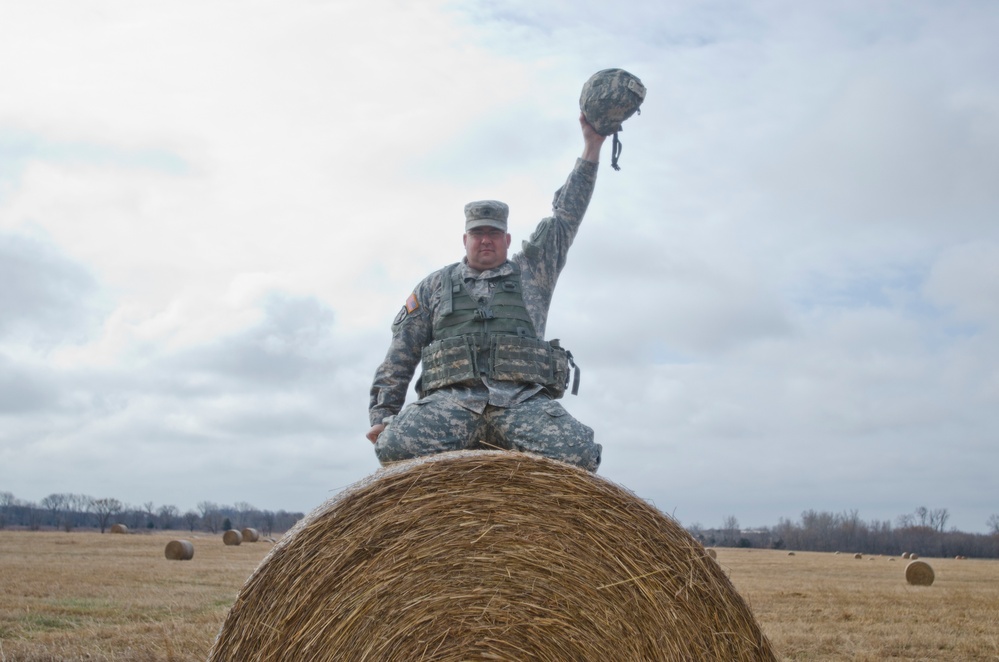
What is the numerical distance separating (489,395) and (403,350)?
3.24 feet

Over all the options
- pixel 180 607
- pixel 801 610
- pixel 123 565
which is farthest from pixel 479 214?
pixel 123 565

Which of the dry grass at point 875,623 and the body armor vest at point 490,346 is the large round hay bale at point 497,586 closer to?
the body armor vest at point 490,346

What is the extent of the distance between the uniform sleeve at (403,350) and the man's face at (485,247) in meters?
0.29

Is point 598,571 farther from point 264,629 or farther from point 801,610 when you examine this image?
point 801,610

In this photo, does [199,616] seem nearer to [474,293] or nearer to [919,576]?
[474,293]

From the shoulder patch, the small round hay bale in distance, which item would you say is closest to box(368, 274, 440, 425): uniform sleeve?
the shoulder patch

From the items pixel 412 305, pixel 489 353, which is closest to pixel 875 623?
pixel 489 353

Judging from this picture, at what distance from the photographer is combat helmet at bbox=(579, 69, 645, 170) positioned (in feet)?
20.5

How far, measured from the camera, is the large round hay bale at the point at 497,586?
380cm

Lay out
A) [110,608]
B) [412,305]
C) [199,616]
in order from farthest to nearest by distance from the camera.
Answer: [110,608], [199,616], [412,305]

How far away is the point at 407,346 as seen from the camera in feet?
19.9

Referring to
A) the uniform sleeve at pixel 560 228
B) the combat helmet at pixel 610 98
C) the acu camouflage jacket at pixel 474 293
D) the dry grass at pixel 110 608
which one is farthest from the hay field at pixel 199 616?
the combat helmet at pixel 610 98

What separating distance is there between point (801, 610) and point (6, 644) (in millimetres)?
8138

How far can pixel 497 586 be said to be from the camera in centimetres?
382
